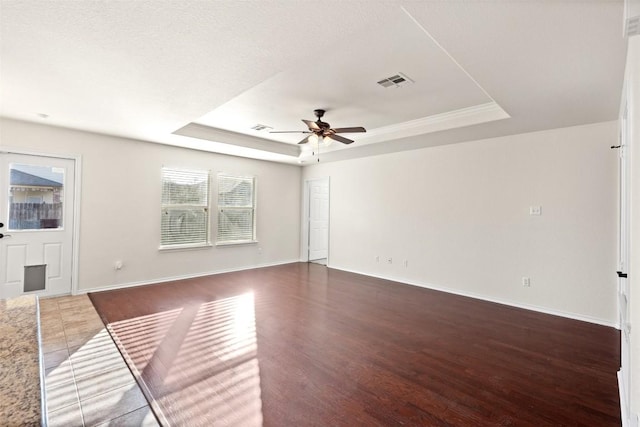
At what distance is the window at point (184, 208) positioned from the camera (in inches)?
221

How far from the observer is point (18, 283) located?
14.1 ft

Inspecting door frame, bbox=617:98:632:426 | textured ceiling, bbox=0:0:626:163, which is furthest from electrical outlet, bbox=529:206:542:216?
door frame, bbox=617:98:632:426

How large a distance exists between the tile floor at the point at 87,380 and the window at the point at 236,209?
3.08 m

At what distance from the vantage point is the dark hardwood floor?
2068 mm

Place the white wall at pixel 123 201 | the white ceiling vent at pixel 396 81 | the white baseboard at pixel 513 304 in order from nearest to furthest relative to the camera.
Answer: the white ceiling vent at pixel 396 81 → the white baseboard at pixel 513 304 → the white wall at pixel 123 201

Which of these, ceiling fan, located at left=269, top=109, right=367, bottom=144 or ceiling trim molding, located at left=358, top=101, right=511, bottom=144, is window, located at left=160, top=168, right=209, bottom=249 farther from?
ceiling trim molding, located at left=358, top=101, right=511, bottom=144

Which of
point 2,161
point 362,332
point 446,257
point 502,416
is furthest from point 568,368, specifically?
point 2,161

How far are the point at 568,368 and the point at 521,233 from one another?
7.08ft

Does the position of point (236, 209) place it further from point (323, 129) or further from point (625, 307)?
point (625, 307)

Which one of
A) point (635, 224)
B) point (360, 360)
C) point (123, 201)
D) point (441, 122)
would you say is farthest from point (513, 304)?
point (123, 201)

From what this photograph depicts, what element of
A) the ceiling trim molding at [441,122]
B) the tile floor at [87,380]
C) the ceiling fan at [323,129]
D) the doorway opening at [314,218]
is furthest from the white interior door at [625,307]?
the doorway opening at [314,218]

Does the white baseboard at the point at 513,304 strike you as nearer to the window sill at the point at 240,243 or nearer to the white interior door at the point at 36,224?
the window sill at the point at 240,243

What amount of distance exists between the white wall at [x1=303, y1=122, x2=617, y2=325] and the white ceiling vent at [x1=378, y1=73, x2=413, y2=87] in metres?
2.24

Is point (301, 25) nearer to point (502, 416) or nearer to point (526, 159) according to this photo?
point (502, 416)
